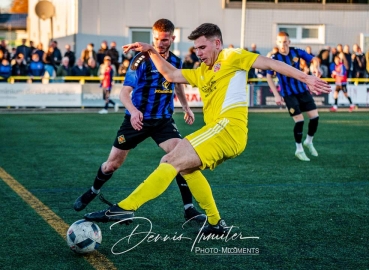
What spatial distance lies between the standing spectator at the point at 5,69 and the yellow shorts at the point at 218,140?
18.3 meters

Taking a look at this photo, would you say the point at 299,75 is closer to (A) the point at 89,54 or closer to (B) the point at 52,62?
(B) the point at 52,62

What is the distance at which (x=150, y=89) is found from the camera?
708cm

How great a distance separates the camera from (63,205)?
7.53 m

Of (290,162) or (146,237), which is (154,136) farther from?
(290,162)

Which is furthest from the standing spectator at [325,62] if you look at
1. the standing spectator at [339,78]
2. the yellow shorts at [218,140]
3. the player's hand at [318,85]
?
the player's hand at [318,85]

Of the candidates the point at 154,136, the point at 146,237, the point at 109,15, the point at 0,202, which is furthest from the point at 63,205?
the point at 109,15

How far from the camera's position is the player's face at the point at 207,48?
228 inches

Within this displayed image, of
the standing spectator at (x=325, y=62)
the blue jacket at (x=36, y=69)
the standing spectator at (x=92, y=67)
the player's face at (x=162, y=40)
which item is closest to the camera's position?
the player's face at (x=162, y=40)

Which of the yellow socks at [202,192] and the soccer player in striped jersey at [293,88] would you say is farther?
the soccer player in striped jersey at [293,88]

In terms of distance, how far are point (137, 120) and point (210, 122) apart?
814 mm

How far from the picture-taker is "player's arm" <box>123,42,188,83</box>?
6.12m

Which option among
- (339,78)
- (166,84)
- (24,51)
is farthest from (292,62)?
(24,51)

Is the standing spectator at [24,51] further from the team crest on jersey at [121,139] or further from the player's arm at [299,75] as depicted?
the player's arm at [299,75]

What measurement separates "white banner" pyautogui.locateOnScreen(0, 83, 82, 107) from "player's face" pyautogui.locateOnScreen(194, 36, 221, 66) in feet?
60.8
